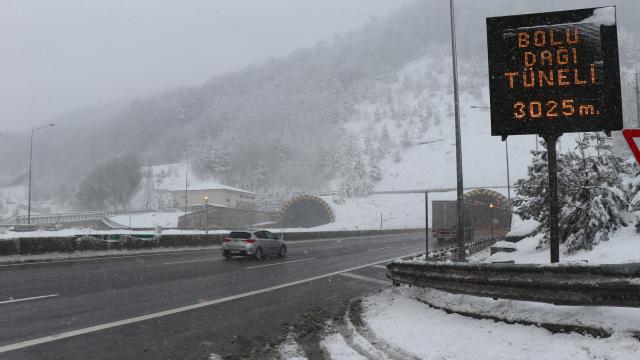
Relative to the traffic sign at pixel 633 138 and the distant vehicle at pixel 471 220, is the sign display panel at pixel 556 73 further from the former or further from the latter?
the distant vehicle at pixel 471 220

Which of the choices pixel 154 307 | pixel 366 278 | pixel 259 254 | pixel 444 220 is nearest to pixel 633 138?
pixel 154 307

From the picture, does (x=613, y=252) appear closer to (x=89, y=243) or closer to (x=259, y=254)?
(x=259, y=254)

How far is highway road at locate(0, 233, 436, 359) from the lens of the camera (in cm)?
714

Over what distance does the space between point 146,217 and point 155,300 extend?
106 meters

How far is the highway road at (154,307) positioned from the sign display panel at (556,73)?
588 centimetres

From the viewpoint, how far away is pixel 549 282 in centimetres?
732

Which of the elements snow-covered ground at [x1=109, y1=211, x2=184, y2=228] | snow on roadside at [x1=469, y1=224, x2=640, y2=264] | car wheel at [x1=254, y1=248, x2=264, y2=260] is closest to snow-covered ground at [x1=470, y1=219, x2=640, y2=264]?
snow on roadside at [x1=469, y1=224, x2=640, y2=264]

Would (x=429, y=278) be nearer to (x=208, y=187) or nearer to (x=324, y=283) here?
(x=324, y=283)

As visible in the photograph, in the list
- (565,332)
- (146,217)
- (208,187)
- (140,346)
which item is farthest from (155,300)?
(208,187)

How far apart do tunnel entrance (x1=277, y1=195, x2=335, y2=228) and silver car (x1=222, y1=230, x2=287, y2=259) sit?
72.6 m

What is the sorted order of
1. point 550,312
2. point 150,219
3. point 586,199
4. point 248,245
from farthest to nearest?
1. point 150,219
2. point 248,245
3. point 586,199
4. point 550,312

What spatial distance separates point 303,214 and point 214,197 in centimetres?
2961

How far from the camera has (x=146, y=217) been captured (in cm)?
11106

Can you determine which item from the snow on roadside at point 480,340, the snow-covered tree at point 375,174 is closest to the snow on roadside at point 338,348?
the snow on roadside at point 480,340
